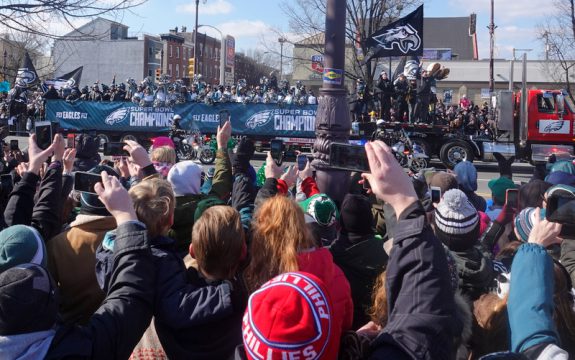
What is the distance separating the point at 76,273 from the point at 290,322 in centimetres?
173

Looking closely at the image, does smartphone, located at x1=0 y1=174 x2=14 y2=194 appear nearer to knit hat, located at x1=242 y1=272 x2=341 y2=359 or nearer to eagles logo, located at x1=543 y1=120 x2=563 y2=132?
knit hat, located at x1=242 y1=272 x2=341 y2=359

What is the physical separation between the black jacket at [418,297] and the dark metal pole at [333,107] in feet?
12.7

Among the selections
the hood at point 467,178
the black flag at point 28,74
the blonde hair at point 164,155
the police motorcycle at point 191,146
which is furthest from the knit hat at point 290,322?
the black flag at point 28,74

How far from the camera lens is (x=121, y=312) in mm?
2049

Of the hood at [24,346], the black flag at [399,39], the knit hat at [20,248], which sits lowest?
the hood at [24,346]

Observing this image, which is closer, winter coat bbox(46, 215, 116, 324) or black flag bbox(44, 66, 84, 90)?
winter coat bbox(46, 215, 116, 324)

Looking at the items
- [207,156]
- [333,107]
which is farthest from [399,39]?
[333,107]

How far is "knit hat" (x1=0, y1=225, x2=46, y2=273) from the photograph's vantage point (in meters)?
2.19

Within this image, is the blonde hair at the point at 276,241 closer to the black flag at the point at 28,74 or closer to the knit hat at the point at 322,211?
the knit hat at the point at 322,211

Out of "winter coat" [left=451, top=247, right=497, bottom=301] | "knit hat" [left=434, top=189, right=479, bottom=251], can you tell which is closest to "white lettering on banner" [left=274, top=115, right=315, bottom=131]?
"knit hat" [left=434, top=189, right=479, bottom=251]

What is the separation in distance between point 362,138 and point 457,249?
1563 centimetres

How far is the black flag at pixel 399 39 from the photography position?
47.6 feet

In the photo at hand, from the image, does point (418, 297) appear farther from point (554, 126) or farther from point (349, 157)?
point (554, 126)

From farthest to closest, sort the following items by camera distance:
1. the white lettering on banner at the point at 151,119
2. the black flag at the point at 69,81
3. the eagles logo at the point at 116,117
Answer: the black flag at the point at 69,81
the eagles logo at the point at 116,117
the white lettering on banner at the point at 151,119
